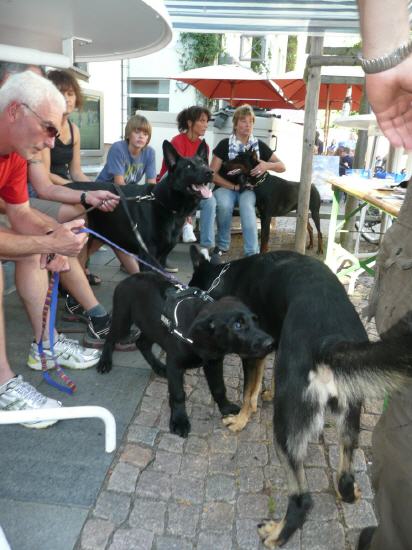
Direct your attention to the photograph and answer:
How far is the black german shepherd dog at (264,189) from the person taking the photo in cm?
632

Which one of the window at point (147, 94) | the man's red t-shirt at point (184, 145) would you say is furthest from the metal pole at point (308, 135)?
the window at point (147, 94)

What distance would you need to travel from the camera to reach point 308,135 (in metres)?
5.75

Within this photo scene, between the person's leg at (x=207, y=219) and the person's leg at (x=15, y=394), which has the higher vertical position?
the person's leg at (x=207, y=219)

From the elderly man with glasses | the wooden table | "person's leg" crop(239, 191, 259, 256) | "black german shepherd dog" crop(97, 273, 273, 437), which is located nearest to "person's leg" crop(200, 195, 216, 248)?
"person's leg" crop(239, 191, 259, 256)

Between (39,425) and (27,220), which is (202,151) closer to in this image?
(27,220)

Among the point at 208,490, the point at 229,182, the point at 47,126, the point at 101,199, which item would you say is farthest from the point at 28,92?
the point at 229,182

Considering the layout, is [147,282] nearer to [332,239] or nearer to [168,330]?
[168,330]

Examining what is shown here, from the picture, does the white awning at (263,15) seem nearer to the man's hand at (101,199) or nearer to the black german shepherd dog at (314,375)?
the man's hand at (101,199)

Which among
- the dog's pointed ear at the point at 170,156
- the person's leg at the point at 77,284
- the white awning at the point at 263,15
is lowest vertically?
the person's leg at the point at 77,284

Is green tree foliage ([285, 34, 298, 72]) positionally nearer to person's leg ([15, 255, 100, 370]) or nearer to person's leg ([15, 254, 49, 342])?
person's leg ([15, 255, 100, 370])

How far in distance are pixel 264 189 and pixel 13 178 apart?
426 cm

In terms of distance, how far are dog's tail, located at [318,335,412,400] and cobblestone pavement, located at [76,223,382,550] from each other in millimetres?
942

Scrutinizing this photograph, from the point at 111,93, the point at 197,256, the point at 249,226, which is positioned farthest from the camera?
the point at 111,93

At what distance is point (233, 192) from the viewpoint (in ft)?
21.1
